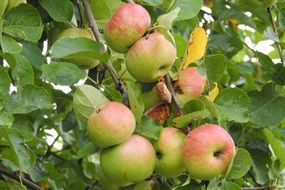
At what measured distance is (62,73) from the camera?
1.35m

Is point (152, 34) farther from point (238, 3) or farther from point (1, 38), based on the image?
point (238, 3)

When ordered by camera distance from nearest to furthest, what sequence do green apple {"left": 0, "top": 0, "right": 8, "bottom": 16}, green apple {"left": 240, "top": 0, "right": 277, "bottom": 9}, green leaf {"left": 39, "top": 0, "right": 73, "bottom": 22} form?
green apple {"left": 0, "top": 0, "right": 8, "bottom": 16} → green leaf {"left": 39, "top": 0, "right": 73, "bottom": 22} → green apple {"left": 240, "top": 0, "right": 277, "bottom": 9}

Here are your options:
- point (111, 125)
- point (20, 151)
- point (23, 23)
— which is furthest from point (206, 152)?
point (23, 23)

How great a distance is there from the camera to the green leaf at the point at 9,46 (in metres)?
1.33

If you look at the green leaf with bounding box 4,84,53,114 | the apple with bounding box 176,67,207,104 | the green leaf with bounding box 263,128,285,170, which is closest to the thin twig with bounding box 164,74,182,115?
the apple with bounding box 176,67,207,104

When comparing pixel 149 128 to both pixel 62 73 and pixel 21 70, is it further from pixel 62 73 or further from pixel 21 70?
pixel 21 70

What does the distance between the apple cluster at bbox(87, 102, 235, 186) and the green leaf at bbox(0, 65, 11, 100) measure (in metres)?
0.21

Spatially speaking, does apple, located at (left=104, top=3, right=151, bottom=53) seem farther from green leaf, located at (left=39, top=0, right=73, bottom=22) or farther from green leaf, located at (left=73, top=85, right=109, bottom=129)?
green leaf, located at (left=39, top=0, right=73, bottom=22)

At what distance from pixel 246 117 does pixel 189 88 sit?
0.13 metres

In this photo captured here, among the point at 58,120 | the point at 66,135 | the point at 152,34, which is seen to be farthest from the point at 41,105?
the point at 66,135

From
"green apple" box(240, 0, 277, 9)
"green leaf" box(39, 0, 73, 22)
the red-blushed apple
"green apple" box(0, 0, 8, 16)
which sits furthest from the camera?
"green apple" box(240, 0, 277, 9)

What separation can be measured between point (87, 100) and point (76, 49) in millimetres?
100

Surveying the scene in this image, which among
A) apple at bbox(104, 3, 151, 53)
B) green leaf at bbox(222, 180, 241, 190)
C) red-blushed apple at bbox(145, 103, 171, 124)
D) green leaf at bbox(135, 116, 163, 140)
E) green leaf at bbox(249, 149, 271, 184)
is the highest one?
apple at bbox(104, 3, 151, 53)

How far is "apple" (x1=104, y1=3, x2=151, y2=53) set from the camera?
128 centimetres
